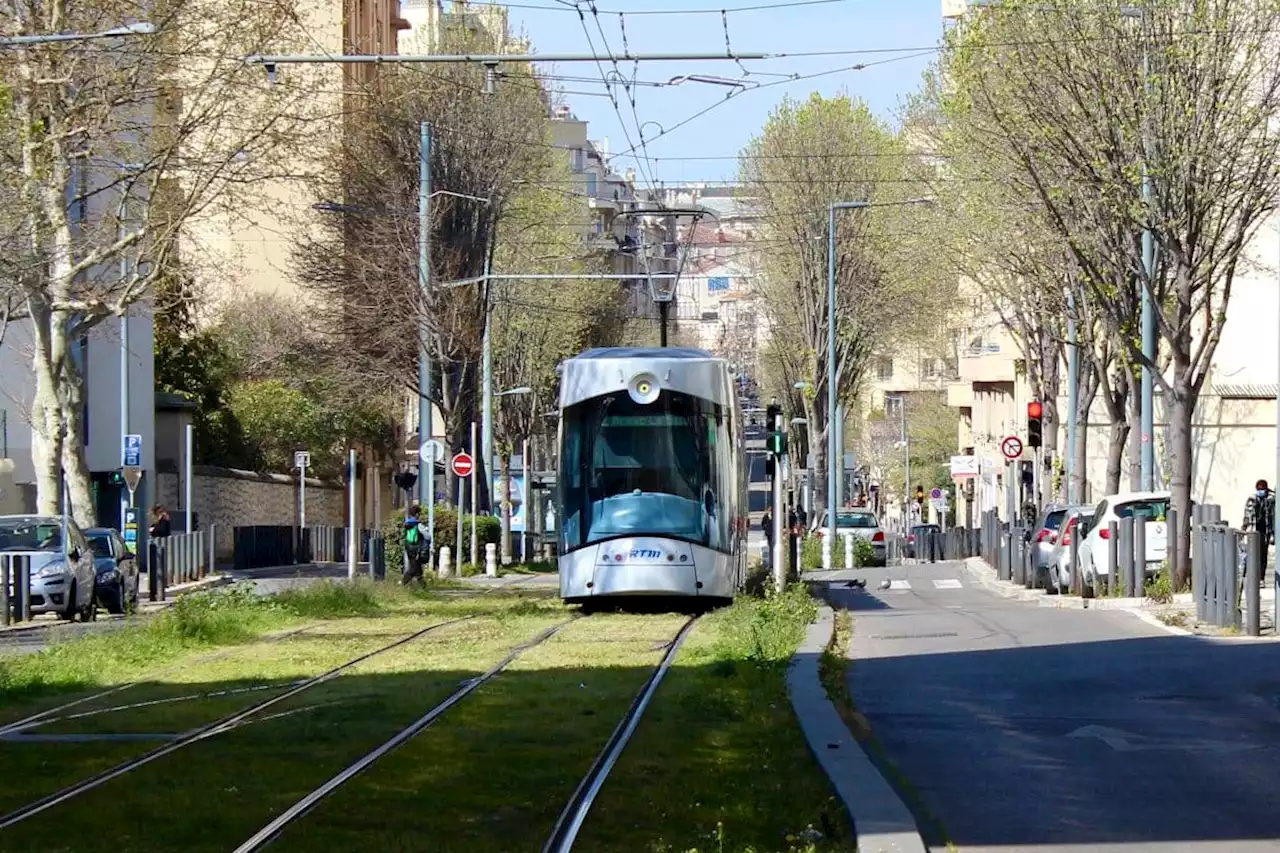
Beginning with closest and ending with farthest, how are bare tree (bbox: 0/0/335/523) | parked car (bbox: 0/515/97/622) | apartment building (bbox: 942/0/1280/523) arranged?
parked car (bbox: 0/515/97/622) → bare tree (bbox: 0/0/335/523) → apartment building (bbox: 942/0/1280/523)

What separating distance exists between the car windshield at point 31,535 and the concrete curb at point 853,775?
16.7 metres

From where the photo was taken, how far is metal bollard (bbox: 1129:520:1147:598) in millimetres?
26938

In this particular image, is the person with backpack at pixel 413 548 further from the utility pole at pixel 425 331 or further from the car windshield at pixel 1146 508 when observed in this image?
the car windshield at pixel 1146 508

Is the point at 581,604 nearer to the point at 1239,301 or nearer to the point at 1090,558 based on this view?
the point at 1090,558

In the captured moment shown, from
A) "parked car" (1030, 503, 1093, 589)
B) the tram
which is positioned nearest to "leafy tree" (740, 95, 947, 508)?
"parked car" (1030, 503, 1093, 589)

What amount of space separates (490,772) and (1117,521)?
63.7 ft

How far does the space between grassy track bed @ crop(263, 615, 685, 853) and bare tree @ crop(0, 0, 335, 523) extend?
14.7 meters

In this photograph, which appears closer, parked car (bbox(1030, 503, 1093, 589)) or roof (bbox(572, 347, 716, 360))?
roof (bbox(572, 347, 716, 360))

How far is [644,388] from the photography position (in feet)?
84.1

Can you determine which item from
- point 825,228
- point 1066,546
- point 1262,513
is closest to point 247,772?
point 1066,546

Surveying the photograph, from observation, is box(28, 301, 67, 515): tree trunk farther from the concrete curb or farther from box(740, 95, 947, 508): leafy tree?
box(740, 95, 947, 508): leafy tree

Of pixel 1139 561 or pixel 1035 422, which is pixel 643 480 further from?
pixel 1035 422

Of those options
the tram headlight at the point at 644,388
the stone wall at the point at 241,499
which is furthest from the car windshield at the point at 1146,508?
the stone wall at the point at 241,499

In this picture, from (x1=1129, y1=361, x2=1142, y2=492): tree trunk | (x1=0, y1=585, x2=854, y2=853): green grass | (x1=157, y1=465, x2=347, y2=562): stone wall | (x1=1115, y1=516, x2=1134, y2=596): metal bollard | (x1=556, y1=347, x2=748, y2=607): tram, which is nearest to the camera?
(x1=0, y1=585, x2=854, y2=853): green grass
